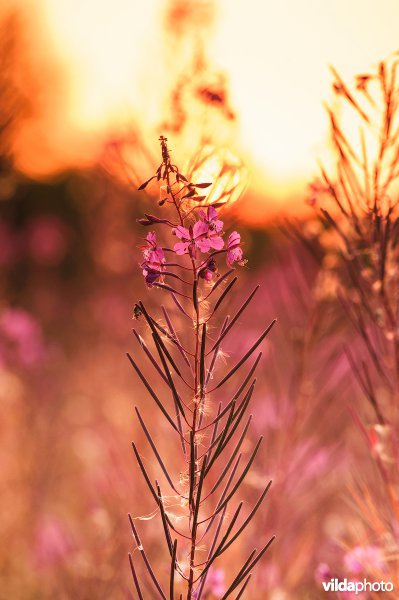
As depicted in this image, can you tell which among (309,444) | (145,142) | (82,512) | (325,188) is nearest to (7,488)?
(82,512)

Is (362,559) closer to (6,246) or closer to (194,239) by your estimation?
(194,239)

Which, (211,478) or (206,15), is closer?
(211,478)

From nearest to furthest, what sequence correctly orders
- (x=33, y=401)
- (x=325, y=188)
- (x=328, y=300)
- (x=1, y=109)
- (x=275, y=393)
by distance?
(x=325, y=188) < (x=1, y=109) < (x=328, y=300) < (x=275, y=393) < (x=33, y=401)

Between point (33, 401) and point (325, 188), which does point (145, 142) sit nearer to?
point (325, 188)

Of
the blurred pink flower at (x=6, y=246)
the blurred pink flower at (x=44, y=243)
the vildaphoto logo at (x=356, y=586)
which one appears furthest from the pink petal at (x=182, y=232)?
the blurred pink flower at (x=44, y=243)

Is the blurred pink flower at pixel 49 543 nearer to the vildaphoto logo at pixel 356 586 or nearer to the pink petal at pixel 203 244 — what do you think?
the vildaphoto logo at pixel 356 586

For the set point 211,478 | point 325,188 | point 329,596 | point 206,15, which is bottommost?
point 329,596

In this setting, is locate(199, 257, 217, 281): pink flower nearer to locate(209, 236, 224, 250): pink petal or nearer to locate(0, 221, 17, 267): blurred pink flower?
locate(209, 236, 224, 250): pink petal
